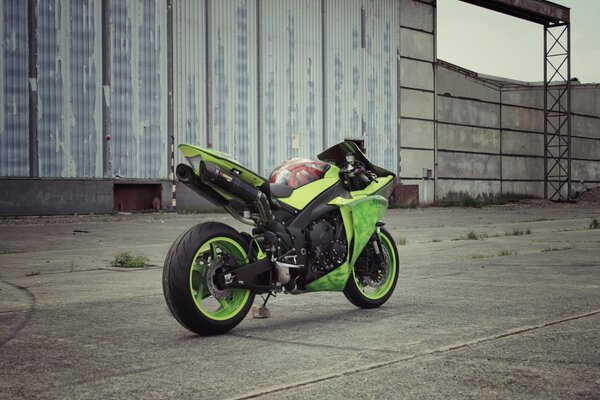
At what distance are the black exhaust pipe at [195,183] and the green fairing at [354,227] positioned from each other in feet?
3.25

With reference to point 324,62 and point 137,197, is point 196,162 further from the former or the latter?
point 324,62

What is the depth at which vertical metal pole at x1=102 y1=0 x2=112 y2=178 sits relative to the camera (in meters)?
27.7

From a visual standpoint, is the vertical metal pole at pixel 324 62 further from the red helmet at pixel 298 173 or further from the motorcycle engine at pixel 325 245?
the motorcycle engine at pixel 325 245

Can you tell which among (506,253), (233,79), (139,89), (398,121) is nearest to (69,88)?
(139,89)

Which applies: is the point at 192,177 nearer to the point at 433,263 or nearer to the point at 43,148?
the point at 433,263

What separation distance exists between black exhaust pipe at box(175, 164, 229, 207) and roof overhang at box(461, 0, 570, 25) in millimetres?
38728

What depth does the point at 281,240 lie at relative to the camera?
6086mm

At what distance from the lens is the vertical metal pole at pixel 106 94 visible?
90.9ft

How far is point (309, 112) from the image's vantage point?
114 ft

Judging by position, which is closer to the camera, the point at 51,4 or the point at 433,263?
the point at 433,263

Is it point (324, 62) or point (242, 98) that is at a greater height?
point (324, 62)

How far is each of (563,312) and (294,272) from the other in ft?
7.10

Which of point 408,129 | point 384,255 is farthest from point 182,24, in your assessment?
point 384,255

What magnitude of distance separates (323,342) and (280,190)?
143cm
